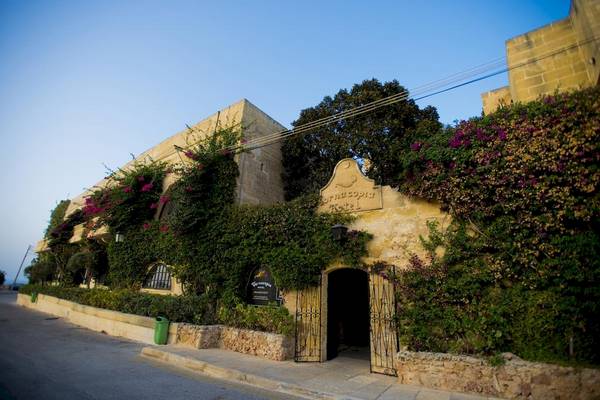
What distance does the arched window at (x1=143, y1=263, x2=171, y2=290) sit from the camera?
485 inches

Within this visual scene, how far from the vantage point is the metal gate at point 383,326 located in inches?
258

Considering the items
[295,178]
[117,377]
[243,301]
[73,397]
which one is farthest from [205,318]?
[295,178]

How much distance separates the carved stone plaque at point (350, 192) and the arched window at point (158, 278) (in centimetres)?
822

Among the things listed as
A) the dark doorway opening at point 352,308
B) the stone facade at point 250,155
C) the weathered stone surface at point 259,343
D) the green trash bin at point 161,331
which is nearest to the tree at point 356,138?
the stone facade at point 250,155

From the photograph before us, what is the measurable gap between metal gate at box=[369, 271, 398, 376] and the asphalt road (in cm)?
277

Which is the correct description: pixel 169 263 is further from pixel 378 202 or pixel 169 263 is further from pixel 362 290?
pixel 378 202

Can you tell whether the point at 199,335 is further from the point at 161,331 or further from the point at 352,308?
the point at 352,308

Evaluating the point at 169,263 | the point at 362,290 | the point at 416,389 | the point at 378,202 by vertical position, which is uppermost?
the point at 378,202

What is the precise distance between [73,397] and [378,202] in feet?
23.7

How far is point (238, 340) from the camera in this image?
809 centimetres

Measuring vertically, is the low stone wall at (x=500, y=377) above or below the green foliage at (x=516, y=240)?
below

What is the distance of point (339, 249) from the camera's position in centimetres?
769

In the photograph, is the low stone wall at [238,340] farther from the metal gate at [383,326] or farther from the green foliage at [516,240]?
the green foliage at [516,240]

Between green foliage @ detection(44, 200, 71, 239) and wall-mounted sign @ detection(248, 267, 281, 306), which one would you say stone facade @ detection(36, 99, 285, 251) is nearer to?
wall-mounted sign @ detection(248, 267, 281, 306)
